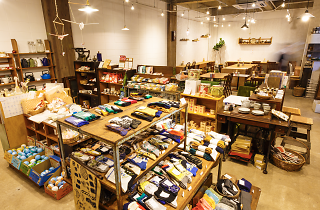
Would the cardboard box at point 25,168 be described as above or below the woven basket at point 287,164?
above

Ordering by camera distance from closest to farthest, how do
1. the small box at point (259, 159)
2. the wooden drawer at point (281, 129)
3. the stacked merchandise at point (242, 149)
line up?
the wooden drawer at point (281, 129) < the small box at point (259, 159) < the stacked merchandise at point (242, 149)

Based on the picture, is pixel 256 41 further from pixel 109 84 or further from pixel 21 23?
pixel 21 23

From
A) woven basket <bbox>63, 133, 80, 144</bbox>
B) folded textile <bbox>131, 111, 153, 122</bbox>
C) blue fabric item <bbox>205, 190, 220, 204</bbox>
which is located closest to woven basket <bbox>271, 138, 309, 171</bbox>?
blue fabric item <bbox>205, 190, 220, 204</bbox>

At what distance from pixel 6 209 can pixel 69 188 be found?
87 centimetres

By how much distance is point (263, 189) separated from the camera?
315 centimetres

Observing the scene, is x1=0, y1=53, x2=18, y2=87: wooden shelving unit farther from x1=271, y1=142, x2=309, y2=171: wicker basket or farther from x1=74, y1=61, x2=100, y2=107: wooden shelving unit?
x1=271, y1=142, x2=309, y2=171: wicker basket

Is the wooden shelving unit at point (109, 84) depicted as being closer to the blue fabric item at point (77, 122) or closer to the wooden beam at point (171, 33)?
the blue fabric item at point (77, 122)

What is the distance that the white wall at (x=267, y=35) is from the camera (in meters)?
11.7

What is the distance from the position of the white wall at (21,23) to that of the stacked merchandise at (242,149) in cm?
620

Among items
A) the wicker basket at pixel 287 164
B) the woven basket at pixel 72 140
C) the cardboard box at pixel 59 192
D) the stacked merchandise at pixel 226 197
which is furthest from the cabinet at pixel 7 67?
the wicker basket at pixel 287 164

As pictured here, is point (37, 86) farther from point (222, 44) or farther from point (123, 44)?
point (222, 44)

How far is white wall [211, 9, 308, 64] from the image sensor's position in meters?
11.7

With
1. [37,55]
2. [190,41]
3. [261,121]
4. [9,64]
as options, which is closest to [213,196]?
[261,121]

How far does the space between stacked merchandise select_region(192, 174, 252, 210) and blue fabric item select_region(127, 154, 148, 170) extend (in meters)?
0.77
